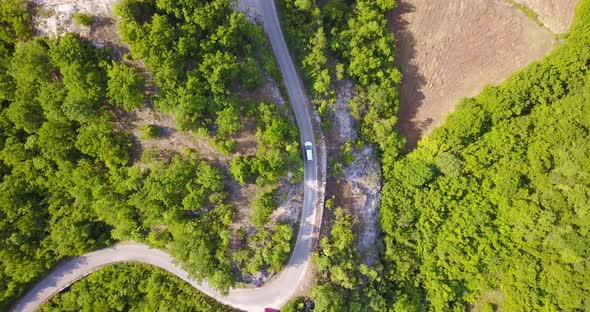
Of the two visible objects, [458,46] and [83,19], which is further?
[458,46]

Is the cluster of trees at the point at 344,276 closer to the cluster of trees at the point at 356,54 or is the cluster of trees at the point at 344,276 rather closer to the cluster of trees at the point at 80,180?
the cluster of trees at the point at 80,180

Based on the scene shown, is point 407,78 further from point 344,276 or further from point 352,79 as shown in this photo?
point 344,276

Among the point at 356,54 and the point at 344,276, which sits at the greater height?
the point at 356,54

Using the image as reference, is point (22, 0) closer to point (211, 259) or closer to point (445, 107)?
point (211, 259)

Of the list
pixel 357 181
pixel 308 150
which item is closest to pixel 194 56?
pixel 308 150

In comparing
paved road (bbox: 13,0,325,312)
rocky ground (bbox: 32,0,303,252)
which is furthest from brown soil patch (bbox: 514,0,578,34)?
rocky ground (bbox: 32,0,303,252)
